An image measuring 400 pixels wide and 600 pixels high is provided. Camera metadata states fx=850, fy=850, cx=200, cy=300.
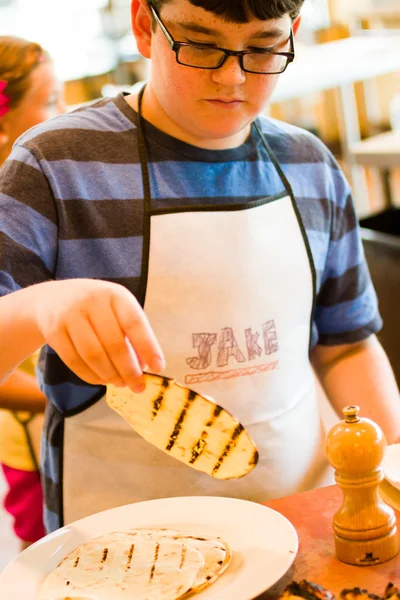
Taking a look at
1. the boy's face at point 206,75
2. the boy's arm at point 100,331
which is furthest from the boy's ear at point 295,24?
the boy's arm at point 100,331

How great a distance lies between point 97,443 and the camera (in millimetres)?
1377

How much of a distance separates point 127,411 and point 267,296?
461mm

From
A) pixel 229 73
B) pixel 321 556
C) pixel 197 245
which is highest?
pixel 229 73

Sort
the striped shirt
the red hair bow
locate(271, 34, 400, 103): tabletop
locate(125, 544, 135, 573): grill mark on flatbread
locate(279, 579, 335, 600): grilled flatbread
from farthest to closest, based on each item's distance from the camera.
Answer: locate(271, 34, 400, 103): tabletop < the red hair bow < the striped shirt < locate(125, 544, 135, 573): grill mark on flatbread < locate(279, 579, 335, 600): grilled flatbread

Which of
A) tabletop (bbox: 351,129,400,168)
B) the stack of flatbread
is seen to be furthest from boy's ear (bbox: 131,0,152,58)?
tabletop (bbox: 351,129,400,168)

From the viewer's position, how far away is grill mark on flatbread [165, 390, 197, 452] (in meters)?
0.98

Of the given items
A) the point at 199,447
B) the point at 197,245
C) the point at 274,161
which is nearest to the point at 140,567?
the point at 199,447

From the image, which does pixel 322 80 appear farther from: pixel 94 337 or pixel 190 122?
pixel 94 337

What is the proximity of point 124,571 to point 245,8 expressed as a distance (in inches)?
30.0

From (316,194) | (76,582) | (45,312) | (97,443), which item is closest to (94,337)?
(45,312)

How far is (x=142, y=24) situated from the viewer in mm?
1363

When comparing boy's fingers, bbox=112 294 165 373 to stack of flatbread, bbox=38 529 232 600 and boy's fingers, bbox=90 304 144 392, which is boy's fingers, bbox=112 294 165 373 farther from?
stack of flatbread, bbox=38 529 232 600

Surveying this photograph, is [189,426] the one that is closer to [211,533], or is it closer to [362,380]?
[211,533]

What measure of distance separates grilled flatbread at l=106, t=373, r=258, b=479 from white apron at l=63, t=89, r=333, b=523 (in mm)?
322
